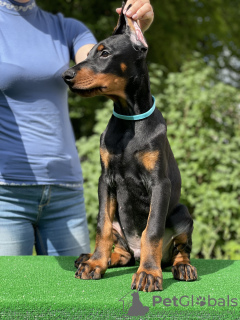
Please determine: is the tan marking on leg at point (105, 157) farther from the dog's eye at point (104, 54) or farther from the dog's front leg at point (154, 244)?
Answer: the dog's eye at point (104, 54)

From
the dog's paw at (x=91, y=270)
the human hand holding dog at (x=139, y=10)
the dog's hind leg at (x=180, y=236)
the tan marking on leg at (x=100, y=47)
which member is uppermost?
the human hand holding dog at (x=139, y=10)

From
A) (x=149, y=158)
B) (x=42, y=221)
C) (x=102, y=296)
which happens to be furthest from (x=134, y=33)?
(x=42, y=221)

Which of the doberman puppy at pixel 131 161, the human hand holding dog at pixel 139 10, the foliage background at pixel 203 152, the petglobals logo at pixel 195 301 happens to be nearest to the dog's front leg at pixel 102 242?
the doberman puppy at pixel 131 161

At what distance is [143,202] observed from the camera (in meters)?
2.50

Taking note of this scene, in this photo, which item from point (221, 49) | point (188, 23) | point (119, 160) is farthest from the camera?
point (221, 49)

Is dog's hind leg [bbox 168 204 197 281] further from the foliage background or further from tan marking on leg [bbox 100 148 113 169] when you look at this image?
the foliage background

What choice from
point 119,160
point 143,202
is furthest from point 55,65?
point 143,202

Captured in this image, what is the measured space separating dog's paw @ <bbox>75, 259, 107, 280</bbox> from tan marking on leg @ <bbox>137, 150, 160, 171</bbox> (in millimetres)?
577

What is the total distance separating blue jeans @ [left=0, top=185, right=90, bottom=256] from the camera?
9.86ft

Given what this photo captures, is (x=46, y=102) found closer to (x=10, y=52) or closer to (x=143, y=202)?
(x=10, y=52)

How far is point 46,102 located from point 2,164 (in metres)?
0.51

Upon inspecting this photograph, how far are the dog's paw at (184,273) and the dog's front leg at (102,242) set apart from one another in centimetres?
38

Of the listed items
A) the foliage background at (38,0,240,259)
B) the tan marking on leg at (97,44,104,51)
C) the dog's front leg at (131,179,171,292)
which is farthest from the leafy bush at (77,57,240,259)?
the tan marking on leg at (97,44,104,51)

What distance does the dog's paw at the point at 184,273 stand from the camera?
242cm
